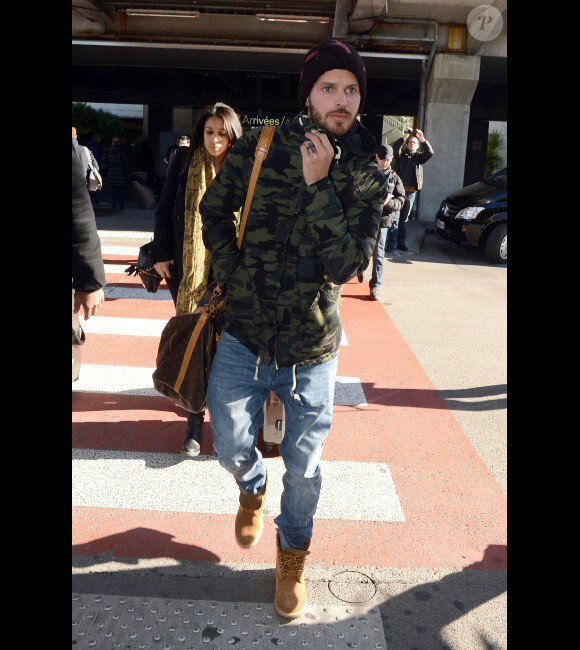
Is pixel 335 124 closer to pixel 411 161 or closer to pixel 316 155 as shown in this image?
pixel 316 155

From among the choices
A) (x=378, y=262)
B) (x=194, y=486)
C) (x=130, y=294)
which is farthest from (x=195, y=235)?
(x=378, y=262)

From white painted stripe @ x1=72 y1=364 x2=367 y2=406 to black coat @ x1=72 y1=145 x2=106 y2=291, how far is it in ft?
7.72

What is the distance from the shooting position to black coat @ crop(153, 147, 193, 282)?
3902 millimetres

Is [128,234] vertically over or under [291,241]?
under

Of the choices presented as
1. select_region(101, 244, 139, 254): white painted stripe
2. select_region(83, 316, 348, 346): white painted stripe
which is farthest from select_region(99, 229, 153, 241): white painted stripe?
select_region(83, 316, 348, 346): white painted stripe

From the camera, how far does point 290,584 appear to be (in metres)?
2.56

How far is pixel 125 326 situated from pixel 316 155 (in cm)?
492

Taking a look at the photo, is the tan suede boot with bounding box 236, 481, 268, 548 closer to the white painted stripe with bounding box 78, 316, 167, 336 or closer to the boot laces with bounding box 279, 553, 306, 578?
the boot laces with bounding box 279, 553, 306, 578

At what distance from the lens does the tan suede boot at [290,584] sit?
2.53 metres

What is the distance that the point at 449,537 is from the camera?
3.17 meters

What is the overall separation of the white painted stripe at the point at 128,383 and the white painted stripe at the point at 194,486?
3.34 feet
